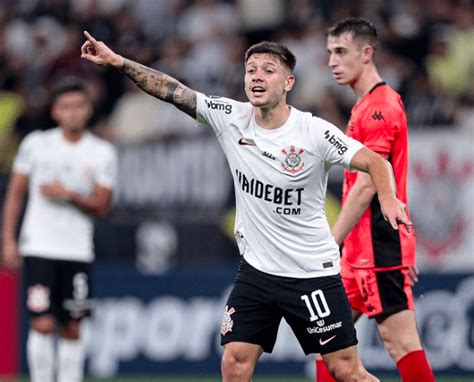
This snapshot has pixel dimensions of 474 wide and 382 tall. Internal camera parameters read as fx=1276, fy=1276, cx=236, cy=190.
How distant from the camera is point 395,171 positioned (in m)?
8.05

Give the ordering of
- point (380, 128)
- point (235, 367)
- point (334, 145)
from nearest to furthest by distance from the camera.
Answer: point (334, 145) → point (235, 367) → point (380, 128)

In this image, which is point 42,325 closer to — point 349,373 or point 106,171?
point 106,171

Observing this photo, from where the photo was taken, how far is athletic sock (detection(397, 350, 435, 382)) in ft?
26.1

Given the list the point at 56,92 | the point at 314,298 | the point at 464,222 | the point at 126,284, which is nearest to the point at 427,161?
the point at 464,222

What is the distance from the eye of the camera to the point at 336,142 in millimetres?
7168

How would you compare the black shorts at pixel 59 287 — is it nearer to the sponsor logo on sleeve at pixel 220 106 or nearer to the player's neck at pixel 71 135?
the player's neck at pixel 71 135

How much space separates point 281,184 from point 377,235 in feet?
3.57

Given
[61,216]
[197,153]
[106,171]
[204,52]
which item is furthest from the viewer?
[204,52]

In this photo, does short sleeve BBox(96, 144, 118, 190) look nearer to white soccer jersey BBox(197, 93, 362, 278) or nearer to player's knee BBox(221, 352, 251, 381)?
white soccer jersey BBox(197, 93, 362, 278)

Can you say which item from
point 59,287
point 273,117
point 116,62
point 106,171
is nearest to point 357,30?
point 273,117

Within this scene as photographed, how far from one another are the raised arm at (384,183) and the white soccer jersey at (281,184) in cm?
11

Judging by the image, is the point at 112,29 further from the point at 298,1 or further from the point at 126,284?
the point at 126,284

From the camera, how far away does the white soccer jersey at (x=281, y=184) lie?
285 inches

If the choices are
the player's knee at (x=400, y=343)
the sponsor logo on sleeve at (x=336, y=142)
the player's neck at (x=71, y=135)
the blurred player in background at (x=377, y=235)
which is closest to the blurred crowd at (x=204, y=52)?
the player's neck at (x=71, y=135)
